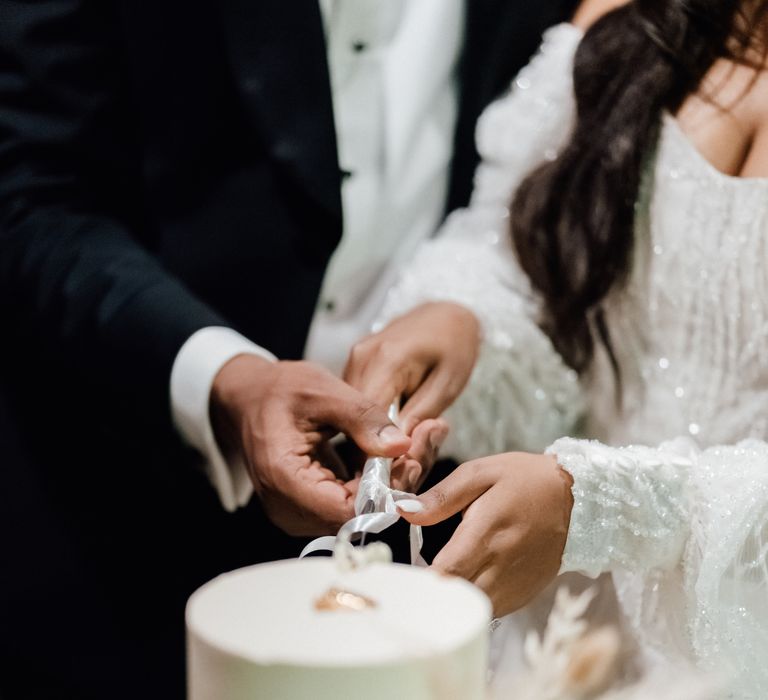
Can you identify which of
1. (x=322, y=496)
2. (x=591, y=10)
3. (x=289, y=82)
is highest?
(x=591, y=10)

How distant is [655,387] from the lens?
0.96 m

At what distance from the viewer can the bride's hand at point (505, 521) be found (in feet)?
1.94

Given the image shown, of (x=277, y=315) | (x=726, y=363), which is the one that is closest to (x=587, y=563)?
(x=726, y=363)

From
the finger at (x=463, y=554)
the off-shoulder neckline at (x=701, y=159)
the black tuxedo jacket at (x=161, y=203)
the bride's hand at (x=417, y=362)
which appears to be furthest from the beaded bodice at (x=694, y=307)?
the finger at (x=463, y=554)

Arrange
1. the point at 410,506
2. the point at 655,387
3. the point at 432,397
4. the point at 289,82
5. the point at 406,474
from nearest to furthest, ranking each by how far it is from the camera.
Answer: the point at 410,506 → the point at 406,474 → the point at 432,397 → the point at 655,387 → the point at 289,82

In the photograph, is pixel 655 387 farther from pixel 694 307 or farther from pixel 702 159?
pixel 702 159

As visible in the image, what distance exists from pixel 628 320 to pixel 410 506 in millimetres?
461

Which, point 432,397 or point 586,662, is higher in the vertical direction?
point 586,662

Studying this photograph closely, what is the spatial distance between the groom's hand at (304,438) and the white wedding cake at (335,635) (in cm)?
31

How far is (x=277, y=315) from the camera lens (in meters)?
1.15

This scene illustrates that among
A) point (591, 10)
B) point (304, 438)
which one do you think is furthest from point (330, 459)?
point (591, 10)

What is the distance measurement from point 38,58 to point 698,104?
68 centimetres

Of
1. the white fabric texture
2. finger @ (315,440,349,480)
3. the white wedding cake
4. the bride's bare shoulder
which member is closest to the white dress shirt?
the white fabric texture

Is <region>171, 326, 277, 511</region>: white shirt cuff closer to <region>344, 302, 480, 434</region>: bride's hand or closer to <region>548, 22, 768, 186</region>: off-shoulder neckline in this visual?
<region>344, 302, 480, 434</region>: bride's hand
